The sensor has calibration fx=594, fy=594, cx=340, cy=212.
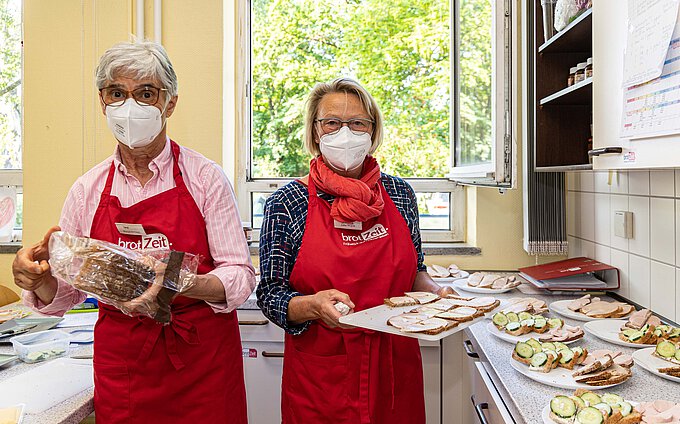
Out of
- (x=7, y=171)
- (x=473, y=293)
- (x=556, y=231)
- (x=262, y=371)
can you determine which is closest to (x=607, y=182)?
(x=556, y=231)

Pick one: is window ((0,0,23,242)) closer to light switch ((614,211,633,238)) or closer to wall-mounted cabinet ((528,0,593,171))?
wall-mounted cabinet ((528,0,593,171))

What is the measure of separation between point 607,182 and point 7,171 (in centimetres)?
299

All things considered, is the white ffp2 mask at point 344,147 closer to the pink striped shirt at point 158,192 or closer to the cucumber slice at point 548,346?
the pink striped shirt at point 158,192

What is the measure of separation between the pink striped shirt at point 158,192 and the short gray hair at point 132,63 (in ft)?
0.64

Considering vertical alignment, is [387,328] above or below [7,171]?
below

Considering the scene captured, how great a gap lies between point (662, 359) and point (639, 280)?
66 cm

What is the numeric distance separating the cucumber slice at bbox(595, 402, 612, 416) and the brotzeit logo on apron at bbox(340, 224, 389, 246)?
0.73 m

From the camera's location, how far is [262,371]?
233 cm

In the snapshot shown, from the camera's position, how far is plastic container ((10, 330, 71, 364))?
1621 millimetres

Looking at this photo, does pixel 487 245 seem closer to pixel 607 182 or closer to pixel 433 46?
pixel 607 182

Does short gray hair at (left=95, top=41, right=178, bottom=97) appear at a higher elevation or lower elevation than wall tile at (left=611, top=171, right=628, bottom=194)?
higher

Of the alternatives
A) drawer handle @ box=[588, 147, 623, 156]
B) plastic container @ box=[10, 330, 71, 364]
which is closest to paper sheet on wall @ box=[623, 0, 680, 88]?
drawer handle @ box=[588, 147, 623, 156]

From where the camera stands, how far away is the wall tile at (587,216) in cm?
249

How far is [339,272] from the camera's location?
1.63 meters
